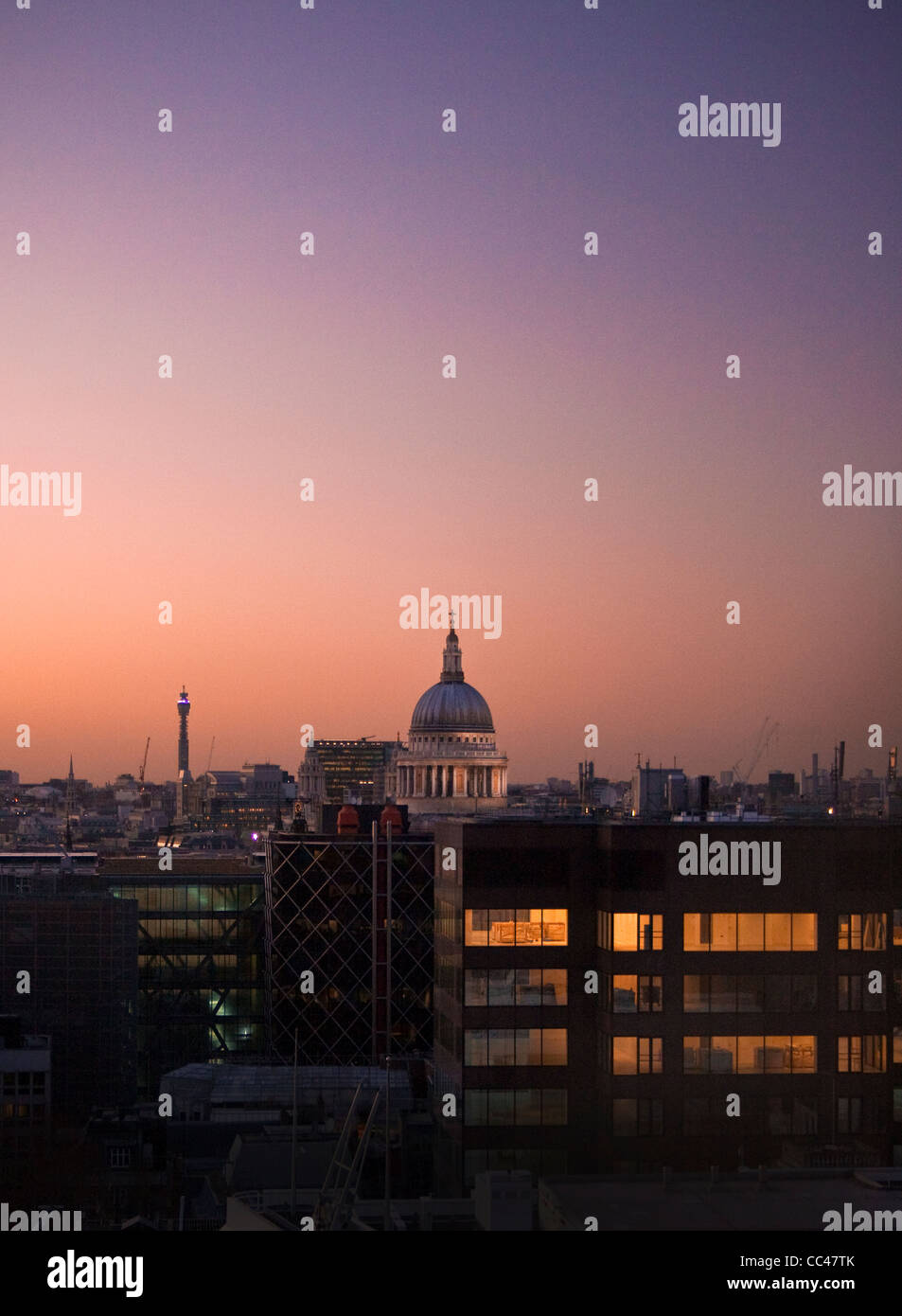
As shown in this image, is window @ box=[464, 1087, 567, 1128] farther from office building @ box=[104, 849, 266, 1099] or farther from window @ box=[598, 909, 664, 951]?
office building @ box=[104, 849, 266, 1099]

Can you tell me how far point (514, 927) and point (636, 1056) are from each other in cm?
286

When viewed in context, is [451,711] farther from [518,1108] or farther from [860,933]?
[860,933]

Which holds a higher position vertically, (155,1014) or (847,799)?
(847,799)

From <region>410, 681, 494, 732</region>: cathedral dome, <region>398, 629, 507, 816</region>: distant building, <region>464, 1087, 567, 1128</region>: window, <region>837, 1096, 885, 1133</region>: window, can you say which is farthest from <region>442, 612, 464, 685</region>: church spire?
<region>837, 1096, 885, 1133</region>: window

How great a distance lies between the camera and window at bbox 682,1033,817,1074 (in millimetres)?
21688

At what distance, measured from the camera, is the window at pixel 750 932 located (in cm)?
2214

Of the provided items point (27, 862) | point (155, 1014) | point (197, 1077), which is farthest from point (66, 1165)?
point (27, 862)

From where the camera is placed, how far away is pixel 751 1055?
21.8m

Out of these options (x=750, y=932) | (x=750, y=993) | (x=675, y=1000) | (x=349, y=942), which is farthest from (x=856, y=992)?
(x=349, y=942)

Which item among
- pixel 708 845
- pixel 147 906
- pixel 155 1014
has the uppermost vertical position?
pixel 708 845

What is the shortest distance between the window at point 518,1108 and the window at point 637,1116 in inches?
44.5

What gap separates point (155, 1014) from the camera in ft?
163
